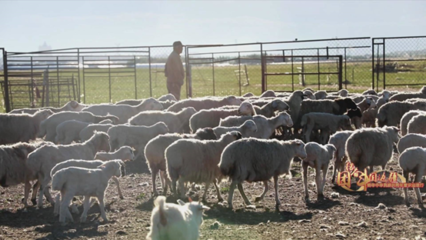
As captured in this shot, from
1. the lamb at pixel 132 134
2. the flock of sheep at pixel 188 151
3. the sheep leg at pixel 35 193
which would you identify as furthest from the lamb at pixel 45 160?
the lamb at pixel 132 134

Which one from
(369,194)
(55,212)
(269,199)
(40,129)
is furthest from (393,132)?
(40,129)

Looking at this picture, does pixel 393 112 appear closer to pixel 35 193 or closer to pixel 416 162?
pixel 416 162

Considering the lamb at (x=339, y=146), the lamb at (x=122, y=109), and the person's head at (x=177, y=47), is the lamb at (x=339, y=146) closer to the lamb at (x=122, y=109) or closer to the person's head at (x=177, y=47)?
the lamb at (x=122, y=109)

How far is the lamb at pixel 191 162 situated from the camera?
31.9 feet

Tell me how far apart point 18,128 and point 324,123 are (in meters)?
7.40

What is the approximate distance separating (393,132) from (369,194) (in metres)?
1.61

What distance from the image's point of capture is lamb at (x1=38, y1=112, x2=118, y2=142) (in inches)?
599

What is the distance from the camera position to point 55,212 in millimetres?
9312

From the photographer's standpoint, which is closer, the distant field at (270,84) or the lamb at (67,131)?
the lamb at (67,131)

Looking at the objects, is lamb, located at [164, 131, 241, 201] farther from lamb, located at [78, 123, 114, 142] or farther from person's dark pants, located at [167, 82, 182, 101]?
person's dark pants, located at [167, 82, 182, 101]

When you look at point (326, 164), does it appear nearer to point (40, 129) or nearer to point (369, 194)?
point (369, 194)

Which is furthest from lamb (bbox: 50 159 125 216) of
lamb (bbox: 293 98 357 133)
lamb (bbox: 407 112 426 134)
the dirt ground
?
lamb (bbox: 293 98 357 133)

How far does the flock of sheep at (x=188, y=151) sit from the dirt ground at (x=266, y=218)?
299 millimetres

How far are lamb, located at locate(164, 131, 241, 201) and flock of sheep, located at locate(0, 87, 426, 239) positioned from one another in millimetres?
15
